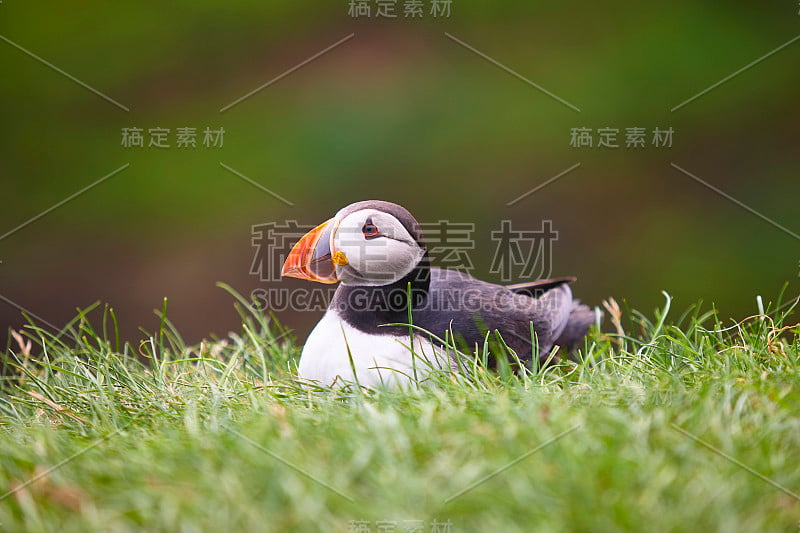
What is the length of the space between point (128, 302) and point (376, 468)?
479 centimetres

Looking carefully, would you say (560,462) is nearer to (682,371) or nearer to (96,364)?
(682,371)

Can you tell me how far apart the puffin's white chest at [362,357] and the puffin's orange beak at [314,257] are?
0.71 ft

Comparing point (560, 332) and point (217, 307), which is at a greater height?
point (560, 332)

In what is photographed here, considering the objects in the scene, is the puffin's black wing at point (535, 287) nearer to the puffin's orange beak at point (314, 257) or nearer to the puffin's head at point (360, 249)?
the puffin's head at point (360, 249)

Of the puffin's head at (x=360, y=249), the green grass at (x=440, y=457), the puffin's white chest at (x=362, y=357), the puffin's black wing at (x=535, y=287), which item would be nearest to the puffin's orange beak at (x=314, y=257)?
the puffin's head at (x=360, y=249)

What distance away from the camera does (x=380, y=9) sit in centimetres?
603

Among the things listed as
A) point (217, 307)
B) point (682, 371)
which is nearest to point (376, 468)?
point (682, 371)

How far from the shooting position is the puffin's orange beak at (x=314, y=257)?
2.66m

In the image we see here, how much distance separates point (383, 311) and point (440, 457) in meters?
1.01

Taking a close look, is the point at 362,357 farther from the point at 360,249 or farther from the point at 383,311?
the point at 360,249

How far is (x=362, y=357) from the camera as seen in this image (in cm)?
258

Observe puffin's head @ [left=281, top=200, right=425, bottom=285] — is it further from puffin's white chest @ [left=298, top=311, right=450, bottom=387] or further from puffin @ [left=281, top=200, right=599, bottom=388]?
puffin's white chest @ [left=298, top=311, right=450, bottom=387]

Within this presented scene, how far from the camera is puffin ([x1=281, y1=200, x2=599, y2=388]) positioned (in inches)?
102

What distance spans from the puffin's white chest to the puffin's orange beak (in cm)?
22
